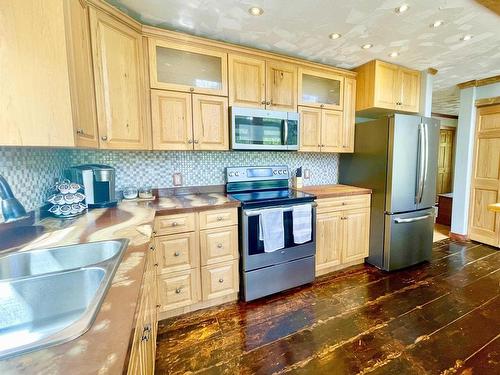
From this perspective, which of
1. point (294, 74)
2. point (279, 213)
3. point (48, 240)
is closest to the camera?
point (48, 240)

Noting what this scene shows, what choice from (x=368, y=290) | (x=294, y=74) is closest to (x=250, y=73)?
(x=294, y=74)

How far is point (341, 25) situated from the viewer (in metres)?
1.90

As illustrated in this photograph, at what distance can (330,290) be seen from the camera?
2289mm

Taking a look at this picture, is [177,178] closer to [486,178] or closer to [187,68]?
[187,68]

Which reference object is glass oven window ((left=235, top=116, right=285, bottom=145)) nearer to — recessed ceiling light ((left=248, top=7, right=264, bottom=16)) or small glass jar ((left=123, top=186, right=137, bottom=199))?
recessed ceiling light ((left=248, top=7, right=264, bottom=16))

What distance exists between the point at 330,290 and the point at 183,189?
1760 mm

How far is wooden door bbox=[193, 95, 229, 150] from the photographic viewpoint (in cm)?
208

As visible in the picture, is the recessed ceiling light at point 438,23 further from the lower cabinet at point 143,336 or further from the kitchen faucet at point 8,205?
the kitchen faucet at point 8,205

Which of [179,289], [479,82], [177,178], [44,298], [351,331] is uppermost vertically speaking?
[479,82]

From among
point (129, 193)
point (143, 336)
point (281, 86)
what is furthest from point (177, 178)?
point (143, 336)

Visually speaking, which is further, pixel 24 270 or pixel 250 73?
pixel 250 73

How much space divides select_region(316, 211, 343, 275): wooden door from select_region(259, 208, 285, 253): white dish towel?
52 centimetres

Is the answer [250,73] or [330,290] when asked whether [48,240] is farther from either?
[330,290]

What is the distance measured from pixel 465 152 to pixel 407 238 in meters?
1.96
